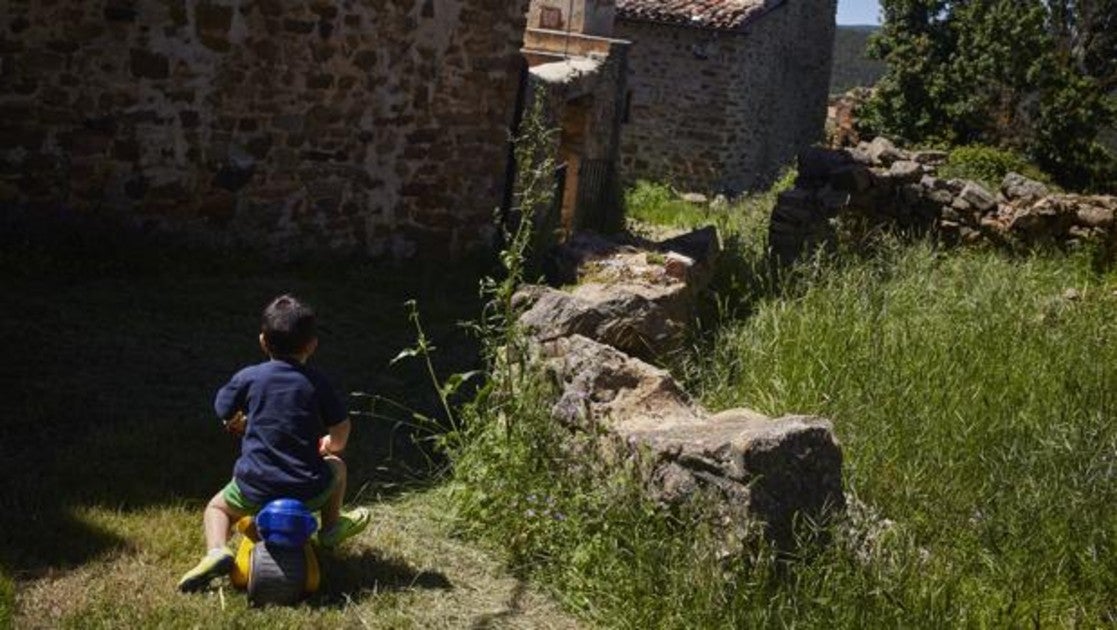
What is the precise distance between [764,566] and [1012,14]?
62.6ft

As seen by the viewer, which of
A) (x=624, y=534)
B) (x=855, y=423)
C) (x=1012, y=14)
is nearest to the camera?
(x=624, y=534)

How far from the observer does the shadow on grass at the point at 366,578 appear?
15.3 ft

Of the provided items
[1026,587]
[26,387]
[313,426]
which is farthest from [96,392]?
[1026,587]

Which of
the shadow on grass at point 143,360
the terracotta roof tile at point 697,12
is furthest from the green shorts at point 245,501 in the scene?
the terracotta roof tile at point 697,12

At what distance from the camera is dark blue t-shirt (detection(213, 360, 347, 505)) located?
4539 millimetres

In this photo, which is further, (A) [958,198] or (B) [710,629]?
(A) [958,198]

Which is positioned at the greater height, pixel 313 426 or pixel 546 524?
pixel 313 426

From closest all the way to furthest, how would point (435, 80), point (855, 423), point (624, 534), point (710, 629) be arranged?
point (710, 629) → point (624, 534) → point (855, 423) → point (435, 80)

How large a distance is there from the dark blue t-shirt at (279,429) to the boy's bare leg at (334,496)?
0.05 m

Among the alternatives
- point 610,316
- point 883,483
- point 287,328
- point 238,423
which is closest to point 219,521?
point 238,423

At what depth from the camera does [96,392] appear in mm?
6414

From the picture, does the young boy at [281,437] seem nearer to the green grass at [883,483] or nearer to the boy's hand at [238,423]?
the boy's hand at [238,423]

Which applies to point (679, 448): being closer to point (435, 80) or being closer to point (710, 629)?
point (710, 629)

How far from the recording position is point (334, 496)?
4.72 metres
